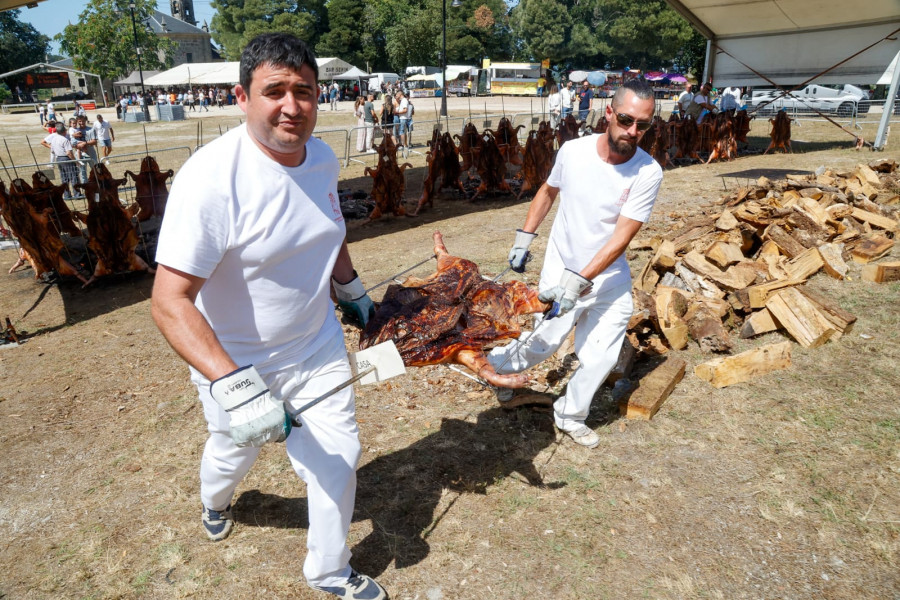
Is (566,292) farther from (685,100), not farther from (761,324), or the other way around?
(685,100)

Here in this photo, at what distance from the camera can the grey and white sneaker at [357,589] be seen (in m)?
2.59

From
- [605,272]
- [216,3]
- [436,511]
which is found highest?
[216,3]

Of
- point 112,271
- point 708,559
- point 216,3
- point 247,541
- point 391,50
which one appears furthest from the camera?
point 216,3

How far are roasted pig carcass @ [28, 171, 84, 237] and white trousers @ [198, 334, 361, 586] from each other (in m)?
6.04

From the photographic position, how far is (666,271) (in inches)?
226

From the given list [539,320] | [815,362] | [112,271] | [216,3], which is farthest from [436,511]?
[216,3]

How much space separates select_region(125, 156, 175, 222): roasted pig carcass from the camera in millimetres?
7957

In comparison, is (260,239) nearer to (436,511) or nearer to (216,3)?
(436,511)

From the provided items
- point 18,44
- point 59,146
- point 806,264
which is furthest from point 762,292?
point 18,44

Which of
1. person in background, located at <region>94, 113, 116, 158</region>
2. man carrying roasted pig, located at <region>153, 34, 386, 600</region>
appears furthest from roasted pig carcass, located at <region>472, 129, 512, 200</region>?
person in background, located at <region>94, 113, 116, 158</region>

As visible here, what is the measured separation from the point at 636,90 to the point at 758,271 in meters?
3.17

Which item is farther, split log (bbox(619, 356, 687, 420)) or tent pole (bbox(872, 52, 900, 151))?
tent pole (bbox(872, 52, 900, 151))

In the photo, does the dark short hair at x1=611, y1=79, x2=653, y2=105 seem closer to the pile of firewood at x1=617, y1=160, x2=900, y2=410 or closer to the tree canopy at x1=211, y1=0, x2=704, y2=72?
the pile of firewood at x1=617, y1=160, x2=900, y2=410

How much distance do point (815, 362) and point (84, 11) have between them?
2523 inches
